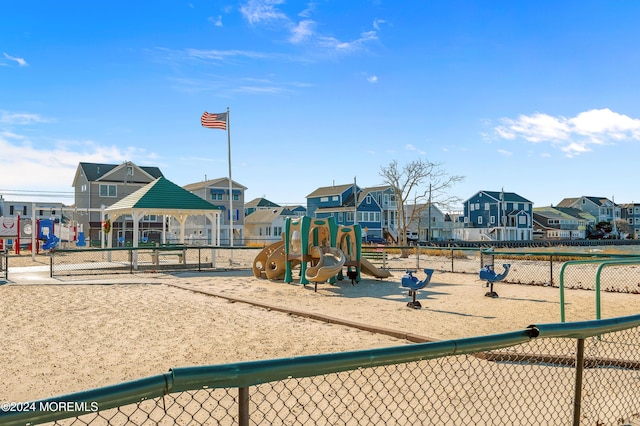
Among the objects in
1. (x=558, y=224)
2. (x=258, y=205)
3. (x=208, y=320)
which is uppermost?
(x=258, y=205)

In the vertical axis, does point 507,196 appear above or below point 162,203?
above

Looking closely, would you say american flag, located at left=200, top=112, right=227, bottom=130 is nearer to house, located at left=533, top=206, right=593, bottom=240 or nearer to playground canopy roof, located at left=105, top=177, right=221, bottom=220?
playground canopy roof, located at left=105, top=177, right=221, bottom=220

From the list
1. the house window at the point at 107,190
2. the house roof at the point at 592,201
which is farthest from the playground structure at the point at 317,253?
the house roof at the point at 592,201

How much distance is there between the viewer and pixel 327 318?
9859mm

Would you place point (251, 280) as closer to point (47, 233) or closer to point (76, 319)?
point (76, 319)

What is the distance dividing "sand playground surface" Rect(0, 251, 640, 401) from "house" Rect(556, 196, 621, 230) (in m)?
97.4

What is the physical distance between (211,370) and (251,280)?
16.7 m

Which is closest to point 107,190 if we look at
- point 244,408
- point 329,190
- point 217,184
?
point 217,184

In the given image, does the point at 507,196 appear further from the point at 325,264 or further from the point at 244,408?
the point at 244,408

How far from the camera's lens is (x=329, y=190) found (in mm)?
72188

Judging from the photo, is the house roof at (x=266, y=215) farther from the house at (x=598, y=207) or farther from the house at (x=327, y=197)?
the house at (x=598, y=207)

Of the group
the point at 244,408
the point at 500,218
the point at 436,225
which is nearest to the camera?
the point at 244,408

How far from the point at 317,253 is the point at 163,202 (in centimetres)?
1140

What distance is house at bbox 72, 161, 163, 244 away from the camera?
5547cm
